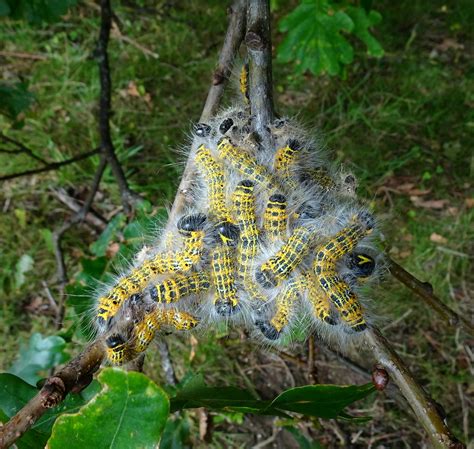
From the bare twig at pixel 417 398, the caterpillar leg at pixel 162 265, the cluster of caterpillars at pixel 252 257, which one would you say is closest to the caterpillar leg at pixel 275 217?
the cluster of caterpillars at pixel 252 257

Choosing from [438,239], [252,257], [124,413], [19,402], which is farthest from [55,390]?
[438,239]

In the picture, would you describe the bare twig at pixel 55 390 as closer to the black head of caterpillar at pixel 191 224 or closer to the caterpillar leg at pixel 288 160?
the black head of caterpillar at pixel 191 224

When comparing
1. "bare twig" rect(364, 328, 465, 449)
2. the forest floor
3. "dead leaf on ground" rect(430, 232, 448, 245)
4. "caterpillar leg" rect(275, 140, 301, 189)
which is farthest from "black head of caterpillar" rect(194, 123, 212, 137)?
"dead leaf on ground" rect(430, 232, 448, 245)

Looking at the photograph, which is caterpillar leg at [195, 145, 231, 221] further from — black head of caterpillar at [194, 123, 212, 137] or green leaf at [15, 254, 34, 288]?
green leaf at [15, 254, 34, 288]

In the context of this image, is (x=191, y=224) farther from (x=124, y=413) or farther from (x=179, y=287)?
(x=124, y=413)

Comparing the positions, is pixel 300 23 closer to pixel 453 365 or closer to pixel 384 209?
pixel 384 209

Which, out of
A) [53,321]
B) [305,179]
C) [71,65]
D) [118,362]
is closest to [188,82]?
[71,65]
